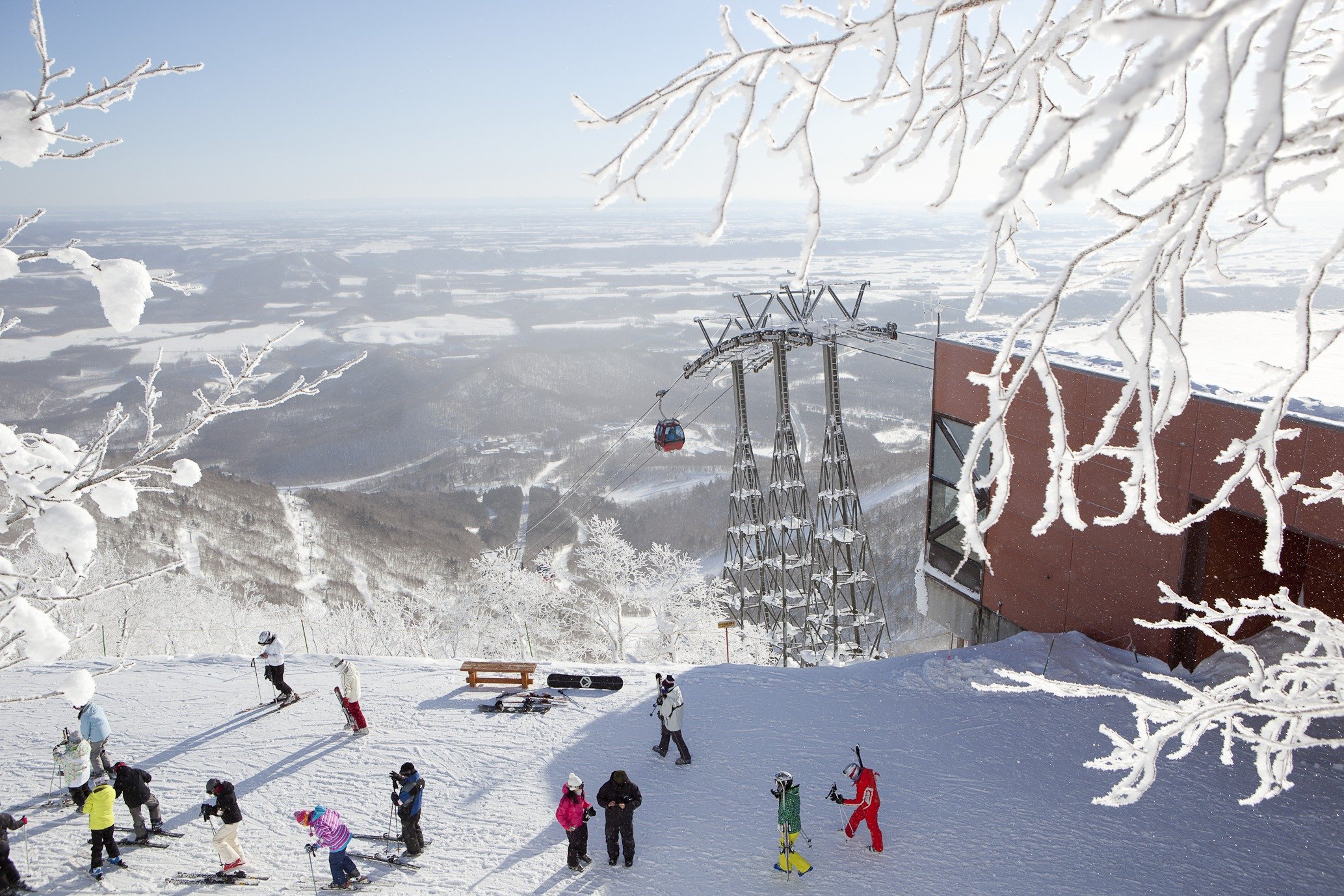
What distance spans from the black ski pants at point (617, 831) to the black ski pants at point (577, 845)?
0.23 metres

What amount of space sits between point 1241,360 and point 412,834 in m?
A: 14.1

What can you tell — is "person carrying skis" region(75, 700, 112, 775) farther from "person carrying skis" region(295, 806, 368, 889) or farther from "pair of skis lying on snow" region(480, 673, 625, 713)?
"pair of skis lying on snow" region(480, 673, 625, 713)

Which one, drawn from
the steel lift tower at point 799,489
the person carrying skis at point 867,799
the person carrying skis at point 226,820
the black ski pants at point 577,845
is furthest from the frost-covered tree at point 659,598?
the person carrying skis at point 867,799

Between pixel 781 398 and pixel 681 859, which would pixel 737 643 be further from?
pixel 681 859

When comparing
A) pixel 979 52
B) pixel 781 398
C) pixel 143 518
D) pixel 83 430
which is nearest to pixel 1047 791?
pixel 979 52

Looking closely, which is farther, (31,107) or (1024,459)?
(1024,459)

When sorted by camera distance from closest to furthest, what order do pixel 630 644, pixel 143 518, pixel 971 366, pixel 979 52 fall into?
pixel 979 52
pixel 971 366
pixel 630 644
pixel 143 518

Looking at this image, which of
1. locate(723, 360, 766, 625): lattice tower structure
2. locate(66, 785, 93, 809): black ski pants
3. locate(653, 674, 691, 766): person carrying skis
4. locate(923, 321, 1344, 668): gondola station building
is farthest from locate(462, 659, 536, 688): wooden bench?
locate(723, 360, 766, 625): lattice tower structure

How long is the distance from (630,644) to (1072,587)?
2480cm

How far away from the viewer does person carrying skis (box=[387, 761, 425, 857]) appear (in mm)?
7910

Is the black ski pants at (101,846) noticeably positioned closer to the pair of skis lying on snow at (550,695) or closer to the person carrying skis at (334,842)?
the person carrying skis at (334,842)

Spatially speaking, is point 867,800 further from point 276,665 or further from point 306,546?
point 306,546

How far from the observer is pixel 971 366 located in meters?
14.7

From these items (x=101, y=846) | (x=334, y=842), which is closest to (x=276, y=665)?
(x=101, y=846)
